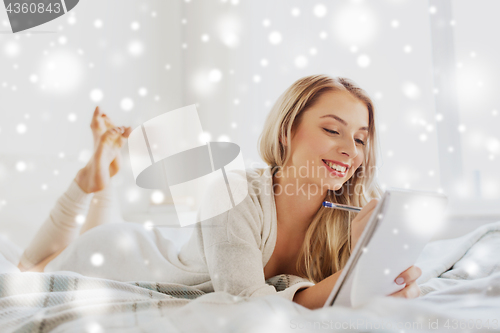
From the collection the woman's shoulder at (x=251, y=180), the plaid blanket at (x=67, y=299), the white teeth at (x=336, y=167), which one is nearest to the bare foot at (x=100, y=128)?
the woman's shoulder at (x=251, y=180)

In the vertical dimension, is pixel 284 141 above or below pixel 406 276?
above

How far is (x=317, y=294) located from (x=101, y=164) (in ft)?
3.10

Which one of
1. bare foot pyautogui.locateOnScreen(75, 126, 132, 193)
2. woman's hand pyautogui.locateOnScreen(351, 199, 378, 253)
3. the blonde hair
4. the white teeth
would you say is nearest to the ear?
the blonde hair

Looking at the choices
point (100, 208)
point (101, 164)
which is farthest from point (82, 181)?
point (100, 208)

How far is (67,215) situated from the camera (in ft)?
3.85

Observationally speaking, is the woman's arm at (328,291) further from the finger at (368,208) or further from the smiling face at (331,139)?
the smiling face at (331,139)

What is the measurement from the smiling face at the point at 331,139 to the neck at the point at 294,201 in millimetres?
23

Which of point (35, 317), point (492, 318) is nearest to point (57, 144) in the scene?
point (35, 317)

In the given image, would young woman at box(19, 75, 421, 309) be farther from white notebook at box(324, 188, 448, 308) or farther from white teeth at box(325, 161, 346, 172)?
white notebook at box(324, 188, 448, 308)

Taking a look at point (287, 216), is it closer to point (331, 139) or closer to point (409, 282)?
point (331, 139)

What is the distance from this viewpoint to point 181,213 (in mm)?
1843

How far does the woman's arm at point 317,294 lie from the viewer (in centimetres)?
65

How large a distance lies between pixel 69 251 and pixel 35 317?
63 cm

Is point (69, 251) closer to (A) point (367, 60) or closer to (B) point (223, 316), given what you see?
(B) point (223, 316)
